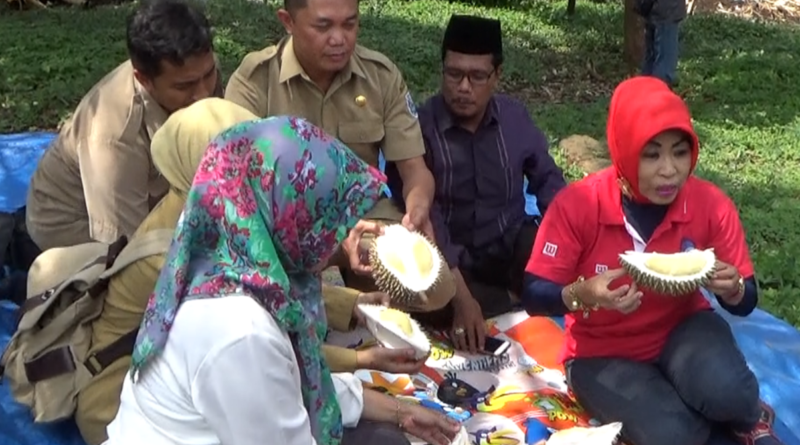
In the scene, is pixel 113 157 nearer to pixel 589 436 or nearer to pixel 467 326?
pixel 467 326

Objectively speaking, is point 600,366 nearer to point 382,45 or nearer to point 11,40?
point 382,45

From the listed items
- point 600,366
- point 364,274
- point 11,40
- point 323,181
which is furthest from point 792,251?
point 11,40

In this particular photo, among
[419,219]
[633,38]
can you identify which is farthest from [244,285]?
[633,38]

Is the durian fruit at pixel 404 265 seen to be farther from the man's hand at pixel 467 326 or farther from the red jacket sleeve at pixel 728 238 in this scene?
the red jacket sleeve at pixel 728 238

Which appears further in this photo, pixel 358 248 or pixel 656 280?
pixel 358 248

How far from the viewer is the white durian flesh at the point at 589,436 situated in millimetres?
2834

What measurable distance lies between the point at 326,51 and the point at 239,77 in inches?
15.2

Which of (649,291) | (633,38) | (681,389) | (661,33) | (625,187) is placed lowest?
(633,38)

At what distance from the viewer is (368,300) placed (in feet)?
9.95

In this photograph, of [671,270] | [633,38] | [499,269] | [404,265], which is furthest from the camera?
[633,38]

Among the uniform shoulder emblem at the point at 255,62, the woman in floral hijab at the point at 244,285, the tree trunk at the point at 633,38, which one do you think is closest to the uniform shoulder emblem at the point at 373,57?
the uniform shoulder emblem at the point at 255,62

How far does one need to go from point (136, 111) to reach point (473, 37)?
4.00ft

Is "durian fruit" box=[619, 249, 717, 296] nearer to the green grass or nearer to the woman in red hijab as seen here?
the woman in red hijab

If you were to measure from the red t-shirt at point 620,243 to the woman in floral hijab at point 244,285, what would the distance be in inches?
41.8
